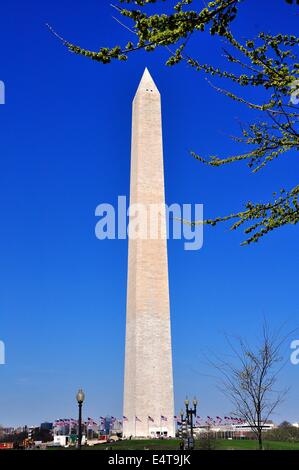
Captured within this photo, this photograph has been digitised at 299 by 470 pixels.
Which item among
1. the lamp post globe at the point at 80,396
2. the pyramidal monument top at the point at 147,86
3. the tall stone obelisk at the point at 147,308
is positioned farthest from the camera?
the pyramidal monument top at the point at 147,86

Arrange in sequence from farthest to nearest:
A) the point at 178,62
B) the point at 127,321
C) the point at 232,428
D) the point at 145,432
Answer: the point at 232,428 → the point at 127,321 → the point at 145,432 → the point at 178,62

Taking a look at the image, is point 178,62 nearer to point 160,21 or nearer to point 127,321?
point 160,21

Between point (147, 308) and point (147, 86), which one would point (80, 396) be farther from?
point (147, 86)

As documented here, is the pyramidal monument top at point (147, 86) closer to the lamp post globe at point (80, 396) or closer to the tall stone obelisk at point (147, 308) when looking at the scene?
the tall stone obelisk at point (147, 308)

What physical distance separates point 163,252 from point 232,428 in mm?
65062

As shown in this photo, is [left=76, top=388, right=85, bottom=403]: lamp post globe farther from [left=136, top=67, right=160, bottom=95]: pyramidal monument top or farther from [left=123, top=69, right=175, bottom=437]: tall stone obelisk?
[left=136, top=67, right=160, bottom=95]: pyramidal monument top

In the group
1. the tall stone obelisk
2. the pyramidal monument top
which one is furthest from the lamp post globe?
the pyramidal monument top

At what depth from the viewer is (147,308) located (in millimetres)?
50719

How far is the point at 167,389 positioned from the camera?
50.6 meters

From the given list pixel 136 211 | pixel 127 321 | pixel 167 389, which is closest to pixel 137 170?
pixel 136 211

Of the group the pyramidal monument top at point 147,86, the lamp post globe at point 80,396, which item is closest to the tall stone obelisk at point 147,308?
the pyramidal monument top at point 147,86

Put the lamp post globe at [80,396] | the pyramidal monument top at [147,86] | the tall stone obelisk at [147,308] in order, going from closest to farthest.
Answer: the lamp post globe at [80,396], the tall stone obelisk at [147,308], the pyramidal monument top at [147,86]

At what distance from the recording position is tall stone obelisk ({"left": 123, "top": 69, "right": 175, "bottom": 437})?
49812mm

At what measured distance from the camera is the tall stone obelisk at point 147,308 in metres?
49.8
